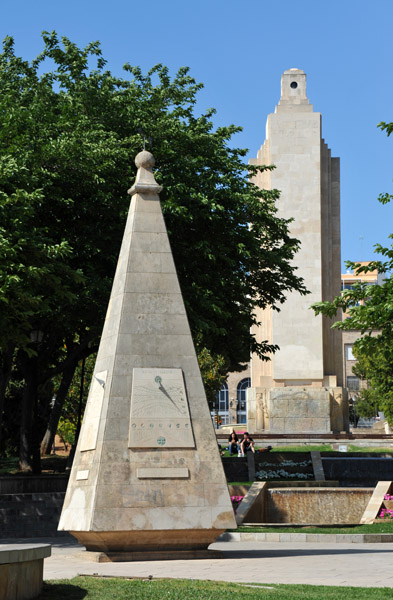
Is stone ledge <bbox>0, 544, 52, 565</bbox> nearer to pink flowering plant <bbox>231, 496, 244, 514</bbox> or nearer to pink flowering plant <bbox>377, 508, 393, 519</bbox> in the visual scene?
pink flowering plant <bbox>377, 508, 393, 519</bbox>

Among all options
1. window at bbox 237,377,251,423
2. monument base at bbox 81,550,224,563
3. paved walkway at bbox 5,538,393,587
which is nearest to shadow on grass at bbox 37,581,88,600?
paved walkway at bbox 5,538,393,587

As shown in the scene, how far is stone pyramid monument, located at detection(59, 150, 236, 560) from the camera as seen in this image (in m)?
14.8

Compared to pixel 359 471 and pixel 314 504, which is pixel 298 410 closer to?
pixel 359 471

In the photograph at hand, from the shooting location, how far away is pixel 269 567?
1402 cm

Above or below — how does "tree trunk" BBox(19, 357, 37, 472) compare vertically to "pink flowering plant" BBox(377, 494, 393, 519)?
above

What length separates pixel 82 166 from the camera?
2542 cm

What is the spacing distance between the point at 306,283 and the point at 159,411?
37.7m

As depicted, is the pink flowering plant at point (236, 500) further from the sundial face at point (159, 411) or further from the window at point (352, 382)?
the window at point (352, 382)

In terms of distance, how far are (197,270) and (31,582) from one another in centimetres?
1891

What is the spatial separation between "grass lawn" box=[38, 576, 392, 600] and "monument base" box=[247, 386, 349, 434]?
39454mm

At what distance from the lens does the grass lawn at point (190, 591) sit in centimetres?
1028

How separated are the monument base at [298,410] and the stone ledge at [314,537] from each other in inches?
1191

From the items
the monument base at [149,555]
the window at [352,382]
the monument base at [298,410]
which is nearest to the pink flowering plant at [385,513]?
the monument base at [149,555]

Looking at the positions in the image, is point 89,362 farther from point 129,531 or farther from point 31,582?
point 31,582
